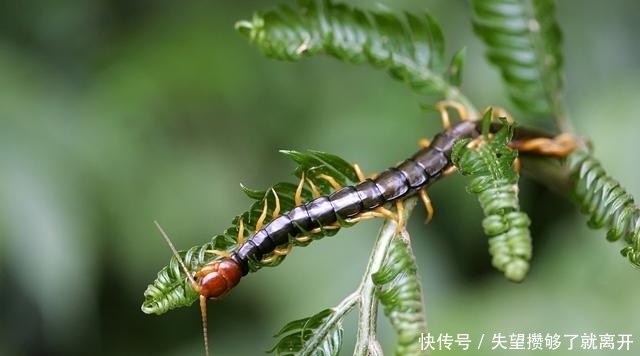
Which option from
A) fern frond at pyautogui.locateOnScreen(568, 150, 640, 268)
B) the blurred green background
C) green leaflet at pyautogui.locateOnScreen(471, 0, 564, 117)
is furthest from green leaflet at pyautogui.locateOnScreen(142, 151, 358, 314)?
the blurred green background

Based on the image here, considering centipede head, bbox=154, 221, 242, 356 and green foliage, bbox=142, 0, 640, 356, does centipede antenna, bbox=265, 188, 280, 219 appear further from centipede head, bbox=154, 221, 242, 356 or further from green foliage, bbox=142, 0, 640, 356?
centipede head, bbox=154, 221, 242, 356

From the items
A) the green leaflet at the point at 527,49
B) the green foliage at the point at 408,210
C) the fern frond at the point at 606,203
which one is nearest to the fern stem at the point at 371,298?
the green foliage at the point at 408,210

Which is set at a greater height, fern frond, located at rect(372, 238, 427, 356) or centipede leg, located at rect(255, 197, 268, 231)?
centipede leg, located at rect(255, 197, 268, 231)

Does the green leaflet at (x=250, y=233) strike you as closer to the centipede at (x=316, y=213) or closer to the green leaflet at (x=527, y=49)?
the centipede at (x=316, y=213)

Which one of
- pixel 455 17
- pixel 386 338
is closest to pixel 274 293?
pixel 386 338

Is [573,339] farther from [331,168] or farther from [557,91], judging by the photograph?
[331,168]

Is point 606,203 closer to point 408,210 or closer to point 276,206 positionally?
point 408,210
